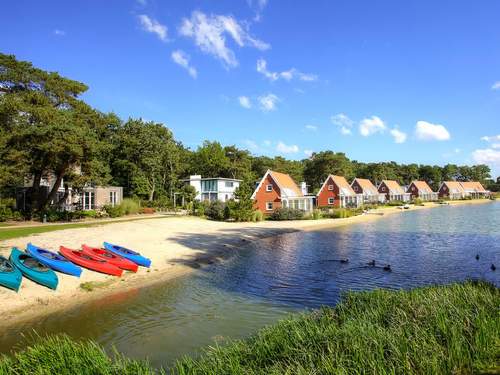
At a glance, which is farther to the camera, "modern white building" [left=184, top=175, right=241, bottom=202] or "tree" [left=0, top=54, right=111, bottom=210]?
"modern white building" [left=184, top=175, right=241, bottom=202]

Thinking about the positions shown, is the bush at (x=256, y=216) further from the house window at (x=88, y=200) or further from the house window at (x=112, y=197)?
the house window at (x=88, y=200)

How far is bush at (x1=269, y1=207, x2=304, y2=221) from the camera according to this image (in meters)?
50.1

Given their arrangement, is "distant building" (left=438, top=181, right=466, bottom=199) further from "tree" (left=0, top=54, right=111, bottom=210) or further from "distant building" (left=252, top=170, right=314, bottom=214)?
"tree" (left=0, top=54, right=111, bottom=210)

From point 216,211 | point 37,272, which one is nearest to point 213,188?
point 216,211

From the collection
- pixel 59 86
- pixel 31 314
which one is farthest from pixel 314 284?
pixel 59 86

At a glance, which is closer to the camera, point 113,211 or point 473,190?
point 113,211

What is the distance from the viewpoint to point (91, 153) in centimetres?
3662

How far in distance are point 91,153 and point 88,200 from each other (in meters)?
15.3

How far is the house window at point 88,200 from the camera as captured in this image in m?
49.2

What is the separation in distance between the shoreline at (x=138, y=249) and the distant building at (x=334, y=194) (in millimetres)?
24007

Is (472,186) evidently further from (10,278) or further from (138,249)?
(10,278)

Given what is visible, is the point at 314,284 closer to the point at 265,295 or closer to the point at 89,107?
the point at 265,295

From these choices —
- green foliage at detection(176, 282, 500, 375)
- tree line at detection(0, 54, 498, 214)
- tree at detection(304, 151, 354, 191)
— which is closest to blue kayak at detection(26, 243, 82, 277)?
green foliage at detection(176, 282, 500, 375)

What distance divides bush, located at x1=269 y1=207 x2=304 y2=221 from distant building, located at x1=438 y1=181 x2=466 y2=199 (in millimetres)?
85847
